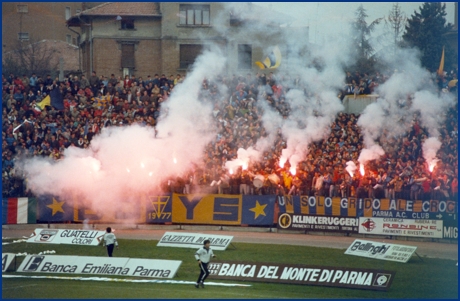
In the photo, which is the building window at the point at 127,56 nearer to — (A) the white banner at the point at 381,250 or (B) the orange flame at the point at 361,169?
(B) the orange flame at the point at 361,169

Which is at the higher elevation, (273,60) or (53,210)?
(273,60)

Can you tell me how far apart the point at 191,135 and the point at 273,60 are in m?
4.68

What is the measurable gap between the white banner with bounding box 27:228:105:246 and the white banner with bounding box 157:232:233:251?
2.38m

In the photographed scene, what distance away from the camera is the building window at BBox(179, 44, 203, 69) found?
1633 inches

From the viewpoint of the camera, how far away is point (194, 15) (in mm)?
40625

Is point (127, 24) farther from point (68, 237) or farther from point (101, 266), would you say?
point (101, 266)

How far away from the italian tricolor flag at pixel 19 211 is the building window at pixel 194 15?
13184 mm

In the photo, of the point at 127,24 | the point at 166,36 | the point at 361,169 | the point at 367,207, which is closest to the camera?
the point at 367,207

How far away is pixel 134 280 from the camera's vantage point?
22547 mm

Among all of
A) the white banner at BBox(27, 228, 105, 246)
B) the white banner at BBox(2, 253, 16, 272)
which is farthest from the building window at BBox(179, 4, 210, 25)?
the white banner at BBox(2, 253, 16, 272)

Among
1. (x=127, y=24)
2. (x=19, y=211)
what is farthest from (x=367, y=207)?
(x=127, y=24)

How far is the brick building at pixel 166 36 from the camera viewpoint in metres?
35.0

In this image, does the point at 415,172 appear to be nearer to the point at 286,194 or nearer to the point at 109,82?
the point at 286,194

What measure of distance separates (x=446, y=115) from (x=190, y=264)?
1233cm
